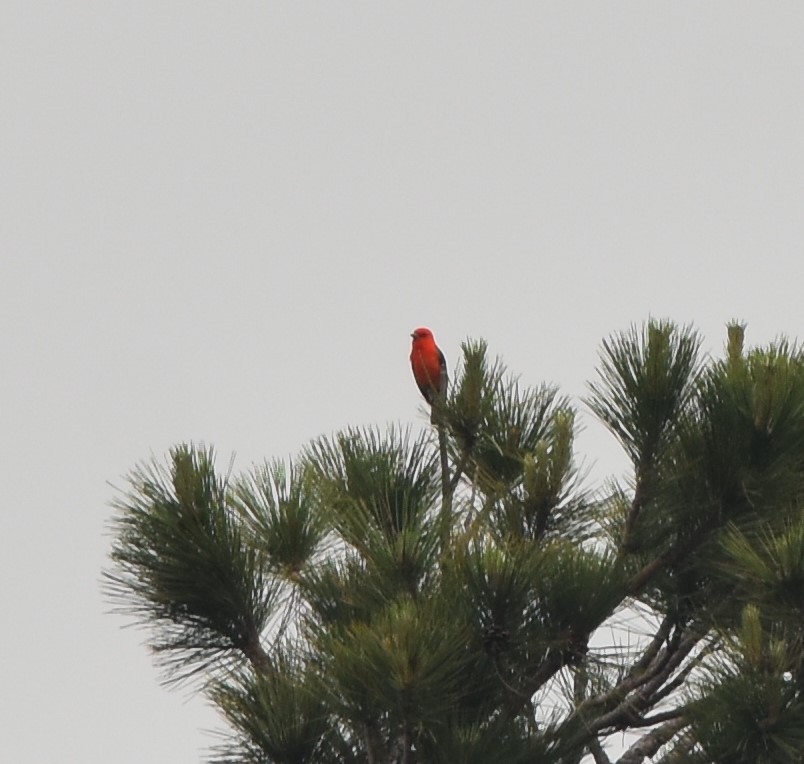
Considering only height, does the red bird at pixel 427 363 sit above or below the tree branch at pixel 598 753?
above

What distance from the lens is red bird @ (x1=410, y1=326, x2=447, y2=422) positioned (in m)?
6.26

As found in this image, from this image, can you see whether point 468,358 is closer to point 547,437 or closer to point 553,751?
point 547,437

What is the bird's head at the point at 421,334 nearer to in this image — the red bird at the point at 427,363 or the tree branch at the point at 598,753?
the red bird at the point at 427,363

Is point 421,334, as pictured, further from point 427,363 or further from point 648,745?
point 648,745

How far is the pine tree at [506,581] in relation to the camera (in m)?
4.38

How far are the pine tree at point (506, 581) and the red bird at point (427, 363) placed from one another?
0.75m

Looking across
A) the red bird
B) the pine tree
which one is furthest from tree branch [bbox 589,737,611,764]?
the red bird

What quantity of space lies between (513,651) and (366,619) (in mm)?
422

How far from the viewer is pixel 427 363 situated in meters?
7.46

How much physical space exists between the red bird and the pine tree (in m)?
0.75

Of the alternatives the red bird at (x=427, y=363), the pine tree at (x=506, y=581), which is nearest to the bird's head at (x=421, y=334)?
the red bird at (x=427, y=363)

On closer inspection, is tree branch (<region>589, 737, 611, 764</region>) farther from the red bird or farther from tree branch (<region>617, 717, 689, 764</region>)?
the red bird

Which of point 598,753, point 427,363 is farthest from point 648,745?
point 427,363

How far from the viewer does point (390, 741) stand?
15.0 ft
